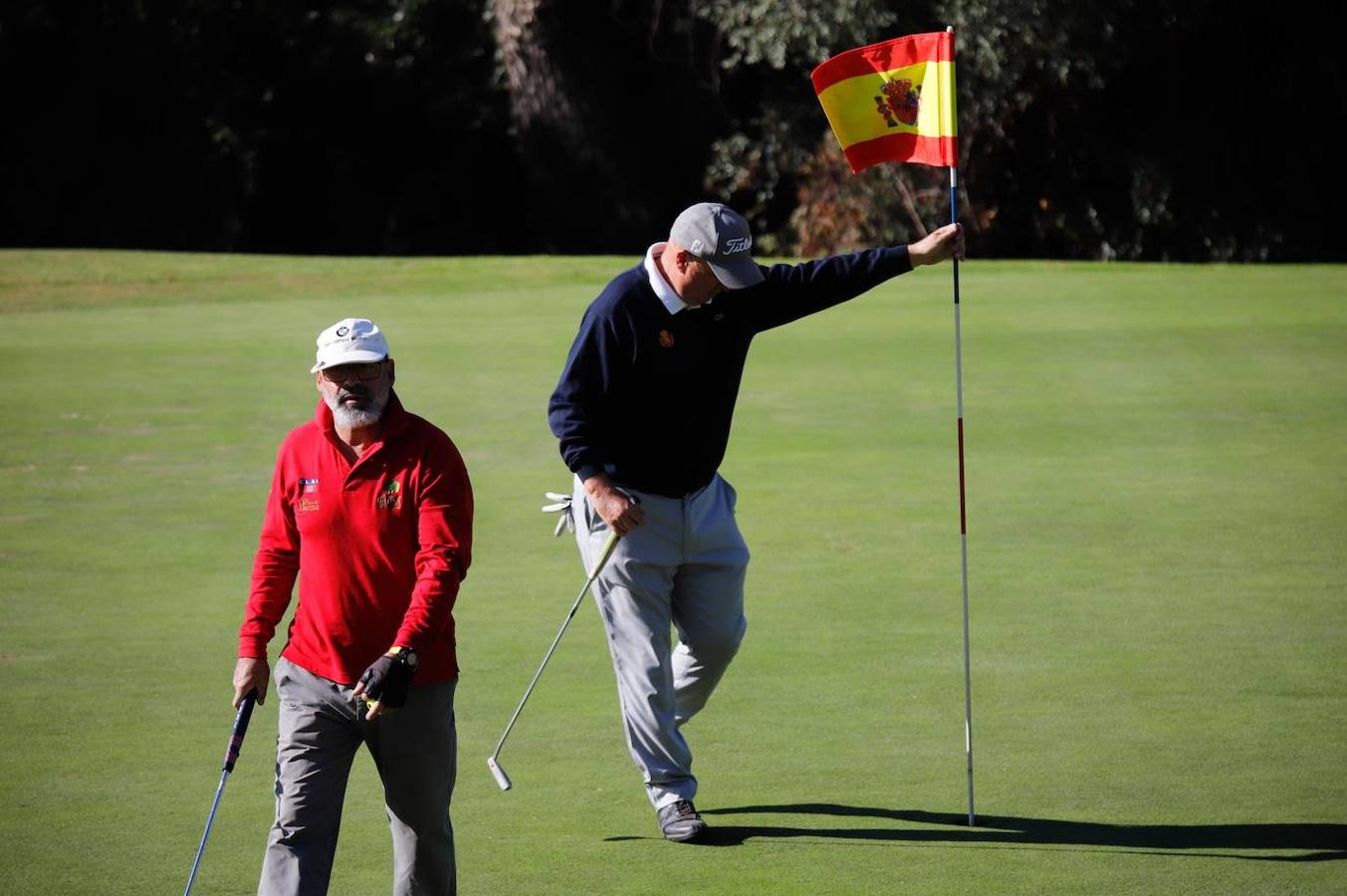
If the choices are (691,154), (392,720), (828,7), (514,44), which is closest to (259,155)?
(514,44)

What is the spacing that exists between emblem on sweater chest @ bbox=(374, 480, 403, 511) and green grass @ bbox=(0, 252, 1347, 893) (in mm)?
1391

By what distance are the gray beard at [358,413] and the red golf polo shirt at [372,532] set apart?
0.04 meters

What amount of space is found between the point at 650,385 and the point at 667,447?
8.7 inches

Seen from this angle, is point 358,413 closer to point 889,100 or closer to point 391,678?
point 391,678

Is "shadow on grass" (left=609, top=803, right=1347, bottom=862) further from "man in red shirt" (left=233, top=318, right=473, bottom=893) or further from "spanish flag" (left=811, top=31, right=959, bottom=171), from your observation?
"spanish flag" (left=811, top=31, right=959, bottom=171)

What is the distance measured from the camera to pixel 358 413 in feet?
17.0

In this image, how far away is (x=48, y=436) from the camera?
14664 millimetres

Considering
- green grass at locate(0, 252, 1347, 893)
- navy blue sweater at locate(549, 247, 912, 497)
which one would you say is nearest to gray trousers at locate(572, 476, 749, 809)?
navy blue sweater at locate(549, 247, 912, 497)

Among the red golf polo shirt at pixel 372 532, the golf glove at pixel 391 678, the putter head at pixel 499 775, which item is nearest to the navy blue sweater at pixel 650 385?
the putter head at pixel 499 775

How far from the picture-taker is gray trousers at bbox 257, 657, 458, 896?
203 inches

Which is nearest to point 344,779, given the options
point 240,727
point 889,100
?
point 240,727

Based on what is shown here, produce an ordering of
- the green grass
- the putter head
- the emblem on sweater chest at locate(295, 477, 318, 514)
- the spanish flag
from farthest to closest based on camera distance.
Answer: the spanish flag
the putter head
the green grass
the emblem on sweater chest at locate(295, 477, 318, 514)

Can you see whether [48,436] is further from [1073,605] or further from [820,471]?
[1073,605]

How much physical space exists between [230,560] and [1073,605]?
4.63m
